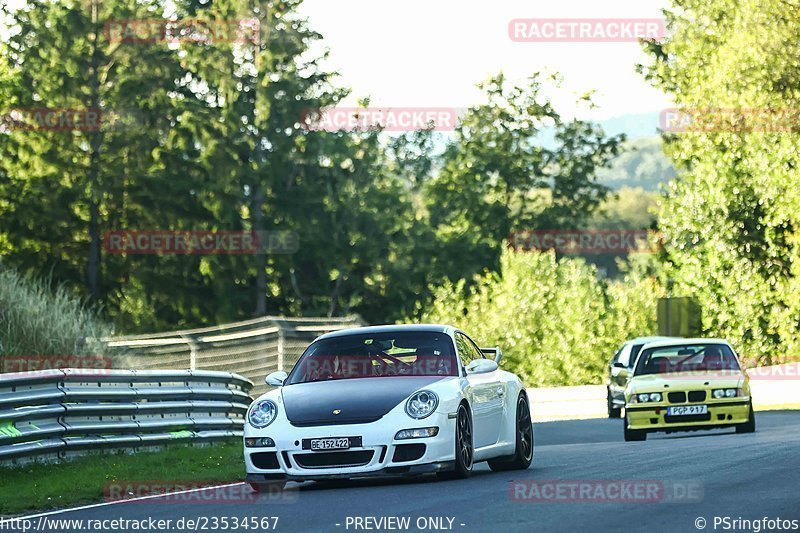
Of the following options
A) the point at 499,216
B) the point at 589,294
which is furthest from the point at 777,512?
the point at 499,216

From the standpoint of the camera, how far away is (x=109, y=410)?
18.4 meters

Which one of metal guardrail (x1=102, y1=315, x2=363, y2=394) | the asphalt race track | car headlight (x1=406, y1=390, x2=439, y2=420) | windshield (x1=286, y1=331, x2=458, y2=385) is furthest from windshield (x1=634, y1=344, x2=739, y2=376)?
metal guardrail (x1=102, y1=315, x2=363, y2=394)

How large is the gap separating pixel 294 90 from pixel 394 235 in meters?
8.80

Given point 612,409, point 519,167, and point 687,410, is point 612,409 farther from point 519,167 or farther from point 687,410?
point 519,167

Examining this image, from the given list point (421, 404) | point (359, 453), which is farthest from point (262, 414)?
point (421, 404)

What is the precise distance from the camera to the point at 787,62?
4469cm

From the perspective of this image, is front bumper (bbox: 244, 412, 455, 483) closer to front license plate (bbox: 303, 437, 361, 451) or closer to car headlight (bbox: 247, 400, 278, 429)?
front license plate (bbox: 303, 437, 361, 451)

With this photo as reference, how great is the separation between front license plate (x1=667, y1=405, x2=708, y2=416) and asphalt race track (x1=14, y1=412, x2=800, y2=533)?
13.9 feet

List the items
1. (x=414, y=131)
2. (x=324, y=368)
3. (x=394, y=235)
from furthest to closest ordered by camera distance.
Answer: (x=414, y=131) → (x=394, y=235) → (x=324, y=368)

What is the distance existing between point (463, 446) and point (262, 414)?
5.96 feet

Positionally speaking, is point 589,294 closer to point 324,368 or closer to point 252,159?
point 252,159

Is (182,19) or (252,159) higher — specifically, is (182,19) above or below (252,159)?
above

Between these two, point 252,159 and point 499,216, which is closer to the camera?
point 252,159

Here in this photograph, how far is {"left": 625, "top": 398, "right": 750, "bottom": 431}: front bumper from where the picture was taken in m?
22.1
